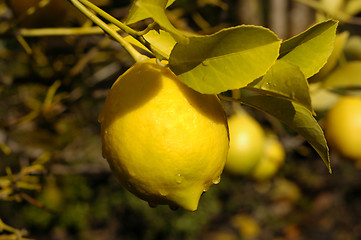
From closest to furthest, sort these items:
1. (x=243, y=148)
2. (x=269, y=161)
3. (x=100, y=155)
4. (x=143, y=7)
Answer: (x=143, y=7) < (x=243, y=148) < (x=269, y=161) < (x=100, y=155)

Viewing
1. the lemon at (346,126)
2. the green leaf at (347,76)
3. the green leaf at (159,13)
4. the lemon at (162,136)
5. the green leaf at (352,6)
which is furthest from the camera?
the green leaf at (352,6)

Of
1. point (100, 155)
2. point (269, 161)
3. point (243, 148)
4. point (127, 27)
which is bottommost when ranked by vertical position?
point (100, 155)

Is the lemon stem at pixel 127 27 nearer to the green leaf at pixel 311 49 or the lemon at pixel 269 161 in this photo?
the green leaf at pixel 311 49

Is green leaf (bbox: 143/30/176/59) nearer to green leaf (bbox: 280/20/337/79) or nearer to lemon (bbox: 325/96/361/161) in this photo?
green leaf (bbox: 280/20/337/79)

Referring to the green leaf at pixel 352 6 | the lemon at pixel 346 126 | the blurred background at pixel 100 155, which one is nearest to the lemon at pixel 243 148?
the blurred background at pixel 100 155

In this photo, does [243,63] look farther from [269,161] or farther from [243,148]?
[269,161]

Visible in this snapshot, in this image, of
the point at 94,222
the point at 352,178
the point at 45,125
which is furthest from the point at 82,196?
the point at 352,178

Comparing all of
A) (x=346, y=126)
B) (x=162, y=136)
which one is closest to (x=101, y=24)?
(x=162, y=136)
